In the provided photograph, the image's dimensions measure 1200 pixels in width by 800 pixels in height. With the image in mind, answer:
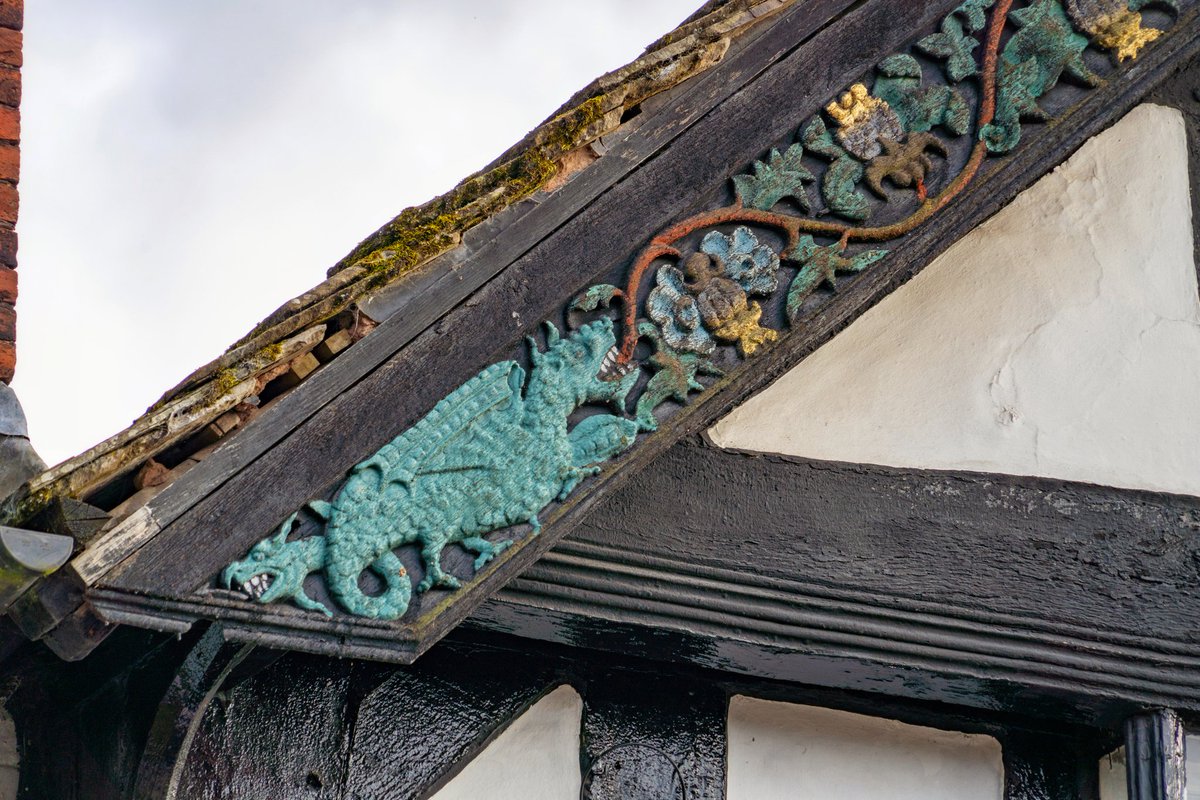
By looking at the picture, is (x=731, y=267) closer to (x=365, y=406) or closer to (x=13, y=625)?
(x=365, y=406)

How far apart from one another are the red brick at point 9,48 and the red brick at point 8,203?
0.33 metres

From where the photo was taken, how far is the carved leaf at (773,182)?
2.94 metres

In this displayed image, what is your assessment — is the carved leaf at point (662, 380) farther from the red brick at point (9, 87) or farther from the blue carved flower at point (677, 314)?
the red brick at point (9, 87)

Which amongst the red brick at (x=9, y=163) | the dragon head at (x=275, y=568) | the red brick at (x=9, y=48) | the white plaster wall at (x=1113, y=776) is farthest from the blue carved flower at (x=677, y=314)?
the red brick at (x=9, y=48)

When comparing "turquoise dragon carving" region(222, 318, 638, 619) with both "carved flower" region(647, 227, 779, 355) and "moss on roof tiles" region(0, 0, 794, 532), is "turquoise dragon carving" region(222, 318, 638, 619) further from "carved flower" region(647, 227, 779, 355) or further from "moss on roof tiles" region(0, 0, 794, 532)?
"moss on roof tiles" region(0, 0, 794, 532)

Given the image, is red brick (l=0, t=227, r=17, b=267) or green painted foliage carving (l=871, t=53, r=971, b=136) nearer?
green painted foliage carving (l=871, t=53, r=971, b=136)

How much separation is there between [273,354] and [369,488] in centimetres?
31

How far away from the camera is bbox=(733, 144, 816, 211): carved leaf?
2.94 metres

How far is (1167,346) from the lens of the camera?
3.38 metres

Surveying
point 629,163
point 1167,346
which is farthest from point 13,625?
point 1167,346

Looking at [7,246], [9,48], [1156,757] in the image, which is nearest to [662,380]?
[1156,757]

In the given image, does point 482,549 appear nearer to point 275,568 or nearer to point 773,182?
point 275,568

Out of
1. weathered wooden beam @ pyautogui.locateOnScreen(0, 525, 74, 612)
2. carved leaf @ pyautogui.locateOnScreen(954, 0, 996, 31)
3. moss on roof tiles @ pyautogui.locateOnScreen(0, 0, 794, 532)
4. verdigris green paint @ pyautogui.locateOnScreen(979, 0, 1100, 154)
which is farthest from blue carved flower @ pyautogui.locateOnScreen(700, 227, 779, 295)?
weathered wooden beam @ pyautogui.locateOnScreen(0, 525, 74, 612)

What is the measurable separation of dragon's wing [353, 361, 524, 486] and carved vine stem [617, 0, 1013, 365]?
26 cm
